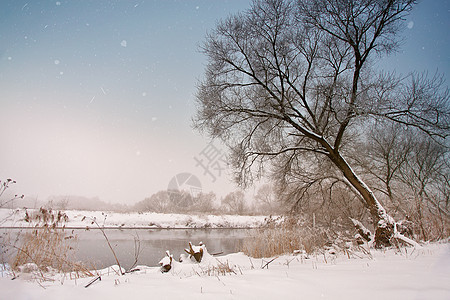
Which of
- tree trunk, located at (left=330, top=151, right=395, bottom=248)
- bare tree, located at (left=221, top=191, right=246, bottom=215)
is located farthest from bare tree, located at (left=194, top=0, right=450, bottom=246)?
bare tree, located at (left=221, top=191, right=246, bottom=215)

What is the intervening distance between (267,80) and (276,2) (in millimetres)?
2538

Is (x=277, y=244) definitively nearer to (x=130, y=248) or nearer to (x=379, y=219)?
(x=379, y=219)

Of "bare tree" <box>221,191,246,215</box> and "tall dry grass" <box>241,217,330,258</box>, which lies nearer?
"tall dry grass" <box>241,217,330,258</box>

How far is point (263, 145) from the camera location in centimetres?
789

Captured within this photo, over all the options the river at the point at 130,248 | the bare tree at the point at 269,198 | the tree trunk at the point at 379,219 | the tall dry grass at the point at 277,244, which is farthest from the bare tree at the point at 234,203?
the tree trunk at the point at 379,219

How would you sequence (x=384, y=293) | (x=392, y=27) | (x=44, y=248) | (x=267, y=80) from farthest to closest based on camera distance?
(x=267, y=80)
(x=392, y=27)
(x=44, y=248)
(x=384, y=293)

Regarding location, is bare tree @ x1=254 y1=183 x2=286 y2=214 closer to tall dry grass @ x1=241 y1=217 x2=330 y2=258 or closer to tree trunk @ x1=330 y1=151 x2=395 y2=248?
tall dry grass @ x1=241 y1=217 x2=330 y2=258

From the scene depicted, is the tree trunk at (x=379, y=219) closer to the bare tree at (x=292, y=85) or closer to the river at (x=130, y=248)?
the bare tree at (x=292, y=85)

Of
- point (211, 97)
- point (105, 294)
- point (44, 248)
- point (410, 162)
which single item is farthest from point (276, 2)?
point (410, 162)

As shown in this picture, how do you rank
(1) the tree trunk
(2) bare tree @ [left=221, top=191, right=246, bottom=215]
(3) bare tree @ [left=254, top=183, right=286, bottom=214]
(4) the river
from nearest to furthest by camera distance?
(1) the tree trunk → (4) the river → (3) bare tree @ [left=254, top=183, right=286, bottom=214] → (2) bare tree @ [left=221, top=191, right=246, bottom=215]

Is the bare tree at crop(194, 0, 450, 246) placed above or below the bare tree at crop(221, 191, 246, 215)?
above

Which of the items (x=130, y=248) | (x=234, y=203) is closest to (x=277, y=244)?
(x=130, y=248)

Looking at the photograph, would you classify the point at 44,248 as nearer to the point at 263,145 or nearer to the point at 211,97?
the point at 211,97

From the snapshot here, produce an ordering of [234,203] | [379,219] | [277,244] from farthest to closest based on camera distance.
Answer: [234,203], [277,244], [379,219]
